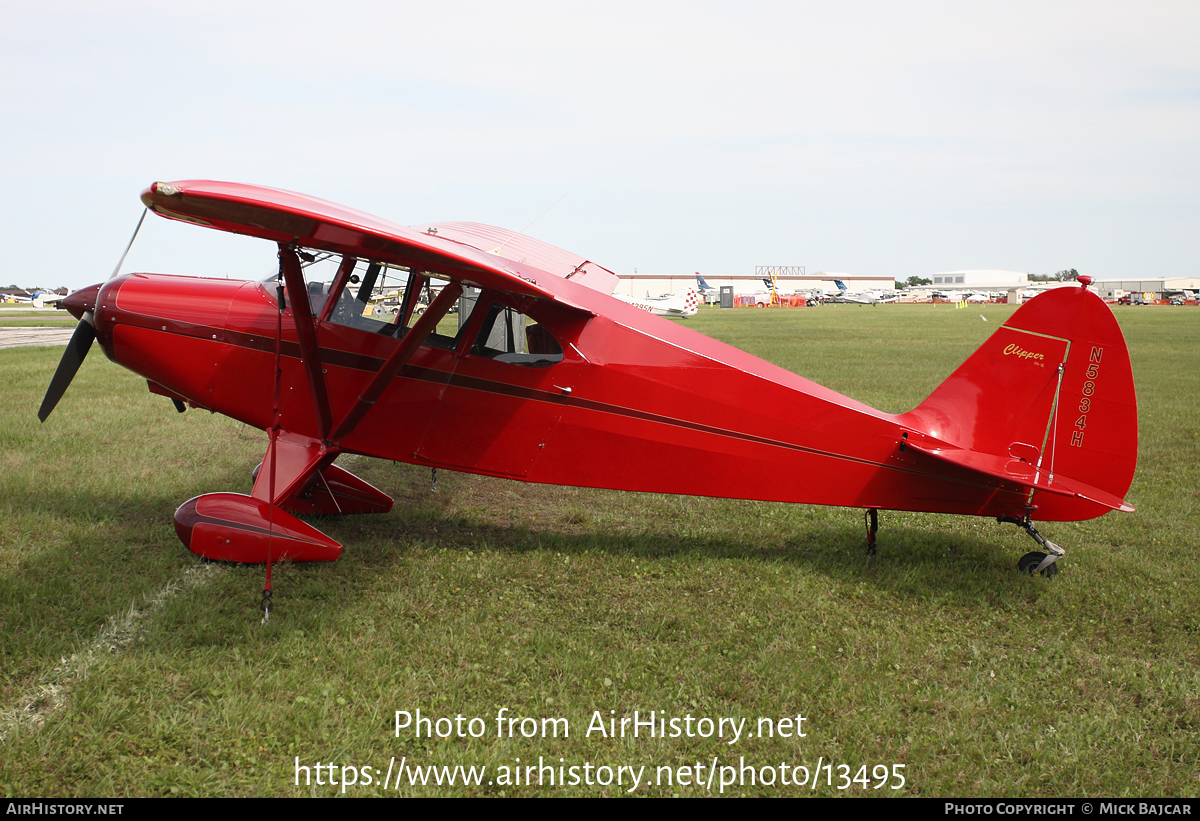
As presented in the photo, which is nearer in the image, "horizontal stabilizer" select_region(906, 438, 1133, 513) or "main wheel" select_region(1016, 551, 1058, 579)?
"horizontal stabilizer" select_region(906, 438, 1133, 513)

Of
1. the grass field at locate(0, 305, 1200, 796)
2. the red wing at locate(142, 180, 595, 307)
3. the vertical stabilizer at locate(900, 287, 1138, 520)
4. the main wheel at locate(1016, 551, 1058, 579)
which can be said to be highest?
the red wing at locate(142, 180, 595, 307)

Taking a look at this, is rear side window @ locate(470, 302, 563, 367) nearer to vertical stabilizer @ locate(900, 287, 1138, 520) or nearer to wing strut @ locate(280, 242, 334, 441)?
wing strut @ locate(280, 242, 334, 441)

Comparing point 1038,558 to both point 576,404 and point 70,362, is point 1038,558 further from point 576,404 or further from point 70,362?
point 70,362

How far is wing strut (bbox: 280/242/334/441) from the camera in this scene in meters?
4.63

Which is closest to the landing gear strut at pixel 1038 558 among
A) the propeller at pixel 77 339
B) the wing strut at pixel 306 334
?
the wing strut at pixel 306 334

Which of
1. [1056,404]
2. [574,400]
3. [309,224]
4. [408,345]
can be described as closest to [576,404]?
[574,400]

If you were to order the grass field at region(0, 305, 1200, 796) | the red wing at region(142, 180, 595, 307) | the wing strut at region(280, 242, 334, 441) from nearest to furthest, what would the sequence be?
the grass field at region(0, 305, 1200, 796)
the red wing at region(142, 180, 595, 307)
the wing strut at region(280, 242, 334, 441)

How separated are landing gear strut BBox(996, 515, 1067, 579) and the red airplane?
0.8 inches

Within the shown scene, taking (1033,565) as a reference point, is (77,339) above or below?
above

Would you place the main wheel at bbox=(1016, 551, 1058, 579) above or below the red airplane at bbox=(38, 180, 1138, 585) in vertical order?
below

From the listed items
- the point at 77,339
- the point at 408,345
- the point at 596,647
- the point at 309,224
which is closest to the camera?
the point at 309,224

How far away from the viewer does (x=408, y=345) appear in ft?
16.7

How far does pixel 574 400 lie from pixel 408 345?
3.99 ft

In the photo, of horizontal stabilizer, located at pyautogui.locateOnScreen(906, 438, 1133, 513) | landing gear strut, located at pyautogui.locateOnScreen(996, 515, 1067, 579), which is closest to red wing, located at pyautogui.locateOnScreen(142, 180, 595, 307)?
horizontal stabilizer, located at pyautogui.locateOnScreen(906, 438, 1133, 513)
